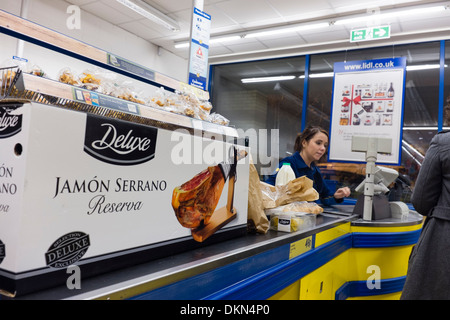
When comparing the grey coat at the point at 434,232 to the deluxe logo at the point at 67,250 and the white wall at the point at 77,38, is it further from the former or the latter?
the white wall at the point at 77,38

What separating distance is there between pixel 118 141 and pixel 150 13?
17.6ft

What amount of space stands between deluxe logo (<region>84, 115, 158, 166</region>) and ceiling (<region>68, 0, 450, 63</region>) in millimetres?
4871

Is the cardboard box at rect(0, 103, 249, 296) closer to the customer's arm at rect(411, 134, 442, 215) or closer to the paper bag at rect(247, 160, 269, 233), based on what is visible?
the paper bag at rect(247, 160, 269, 233)

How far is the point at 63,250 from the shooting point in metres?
0.67

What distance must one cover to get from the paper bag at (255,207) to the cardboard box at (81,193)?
0.42 meters

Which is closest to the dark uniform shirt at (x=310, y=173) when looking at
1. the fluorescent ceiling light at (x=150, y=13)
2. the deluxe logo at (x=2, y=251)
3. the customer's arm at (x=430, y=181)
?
the customer's arm at (x=430, y=181)

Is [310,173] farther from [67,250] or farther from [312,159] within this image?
[67,250]

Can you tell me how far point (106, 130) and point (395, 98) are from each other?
515 centimetres

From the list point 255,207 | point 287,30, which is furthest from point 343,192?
point 287,30

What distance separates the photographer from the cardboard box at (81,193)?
0.61m

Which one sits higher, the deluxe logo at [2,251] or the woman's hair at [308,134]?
the woman's hair at [308,134]

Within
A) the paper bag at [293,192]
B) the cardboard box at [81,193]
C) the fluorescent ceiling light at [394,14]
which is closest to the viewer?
the cardboard box at [81,193]

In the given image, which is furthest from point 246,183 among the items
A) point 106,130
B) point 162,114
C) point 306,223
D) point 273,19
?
point 273,19
